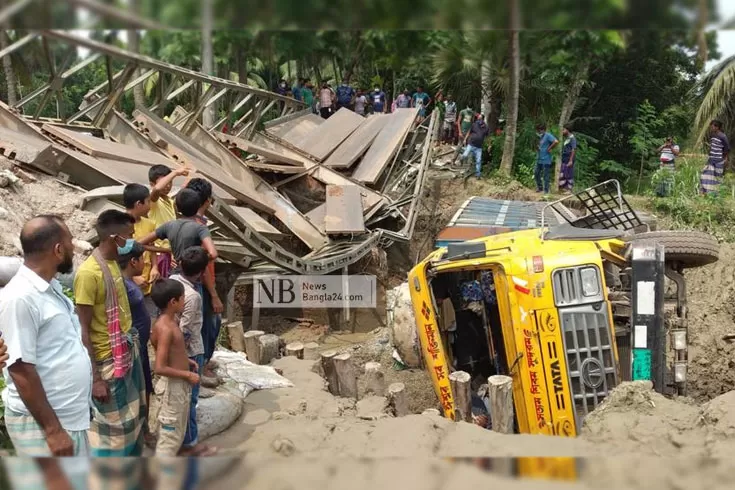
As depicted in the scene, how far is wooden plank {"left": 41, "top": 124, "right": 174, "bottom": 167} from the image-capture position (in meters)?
6.75

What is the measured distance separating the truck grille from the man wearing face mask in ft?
9.19

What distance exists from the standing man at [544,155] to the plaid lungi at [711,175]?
2.39 feet

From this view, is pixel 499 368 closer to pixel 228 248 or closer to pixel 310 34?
pixel 228 248

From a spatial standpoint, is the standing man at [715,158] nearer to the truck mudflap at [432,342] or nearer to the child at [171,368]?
the truck mudflap at [432,342]

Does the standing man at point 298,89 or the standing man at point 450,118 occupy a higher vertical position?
the standing man at point 298,89

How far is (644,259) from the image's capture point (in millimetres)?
4043

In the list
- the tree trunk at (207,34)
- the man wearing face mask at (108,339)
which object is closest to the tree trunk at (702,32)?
the tree trunk at (207,34)

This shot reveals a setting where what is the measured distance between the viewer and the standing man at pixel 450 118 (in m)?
2.10

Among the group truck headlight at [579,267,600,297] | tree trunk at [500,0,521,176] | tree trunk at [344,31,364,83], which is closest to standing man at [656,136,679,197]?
tree trunk at [500,0,521,176]

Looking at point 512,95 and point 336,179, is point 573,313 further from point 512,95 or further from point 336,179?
point 336,179

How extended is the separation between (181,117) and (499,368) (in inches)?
224

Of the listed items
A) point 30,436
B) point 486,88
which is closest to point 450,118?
point 486,88

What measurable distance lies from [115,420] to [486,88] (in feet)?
8.30

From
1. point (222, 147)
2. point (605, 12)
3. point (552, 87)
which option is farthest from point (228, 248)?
point (605, 12)
